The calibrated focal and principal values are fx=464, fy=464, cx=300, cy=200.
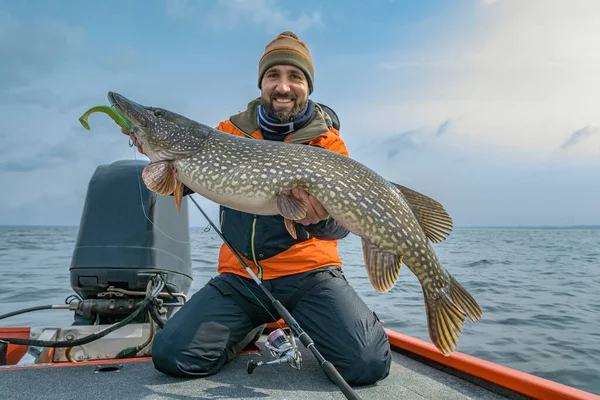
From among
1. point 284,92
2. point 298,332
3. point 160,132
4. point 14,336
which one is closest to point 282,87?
point 284,92

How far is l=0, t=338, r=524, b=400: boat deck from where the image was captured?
2434 millimetres

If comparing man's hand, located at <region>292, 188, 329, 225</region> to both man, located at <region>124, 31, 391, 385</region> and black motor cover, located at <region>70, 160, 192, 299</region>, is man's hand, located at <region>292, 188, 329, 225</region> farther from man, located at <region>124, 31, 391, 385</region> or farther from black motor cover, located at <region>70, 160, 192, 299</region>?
black motor cover, located at <region>70, 160, 192, 299</region>

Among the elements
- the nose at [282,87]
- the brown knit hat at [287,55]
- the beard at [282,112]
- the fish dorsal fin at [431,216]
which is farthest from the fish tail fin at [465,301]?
the brown knit hat at [287,55]

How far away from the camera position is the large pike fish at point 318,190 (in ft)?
8.38

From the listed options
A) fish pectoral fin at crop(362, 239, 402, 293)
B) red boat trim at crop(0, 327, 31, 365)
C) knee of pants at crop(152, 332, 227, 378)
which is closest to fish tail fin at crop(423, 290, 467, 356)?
fish pectoral fin at crop(362, 239, 402, 293)

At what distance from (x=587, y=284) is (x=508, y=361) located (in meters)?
6.56

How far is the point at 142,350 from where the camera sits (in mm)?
3256

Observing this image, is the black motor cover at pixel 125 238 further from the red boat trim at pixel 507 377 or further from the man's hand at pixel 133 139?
the red boat trim at pixel 507 377

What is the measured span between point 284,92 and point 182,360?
6.58 ft

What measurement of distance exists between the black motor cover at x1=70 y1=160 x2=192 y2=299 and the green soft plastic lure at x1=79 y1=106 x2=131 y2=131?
992 mm

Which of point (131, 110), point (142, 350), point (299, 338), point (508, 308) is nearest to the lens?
point (299, 338)

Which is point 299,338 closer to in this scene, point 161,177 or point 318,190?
point 318,190

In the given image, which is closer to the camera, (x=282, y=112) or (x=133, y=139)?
(x=133, y=139)

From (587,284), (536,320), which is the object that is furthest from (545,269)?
(536,320)
